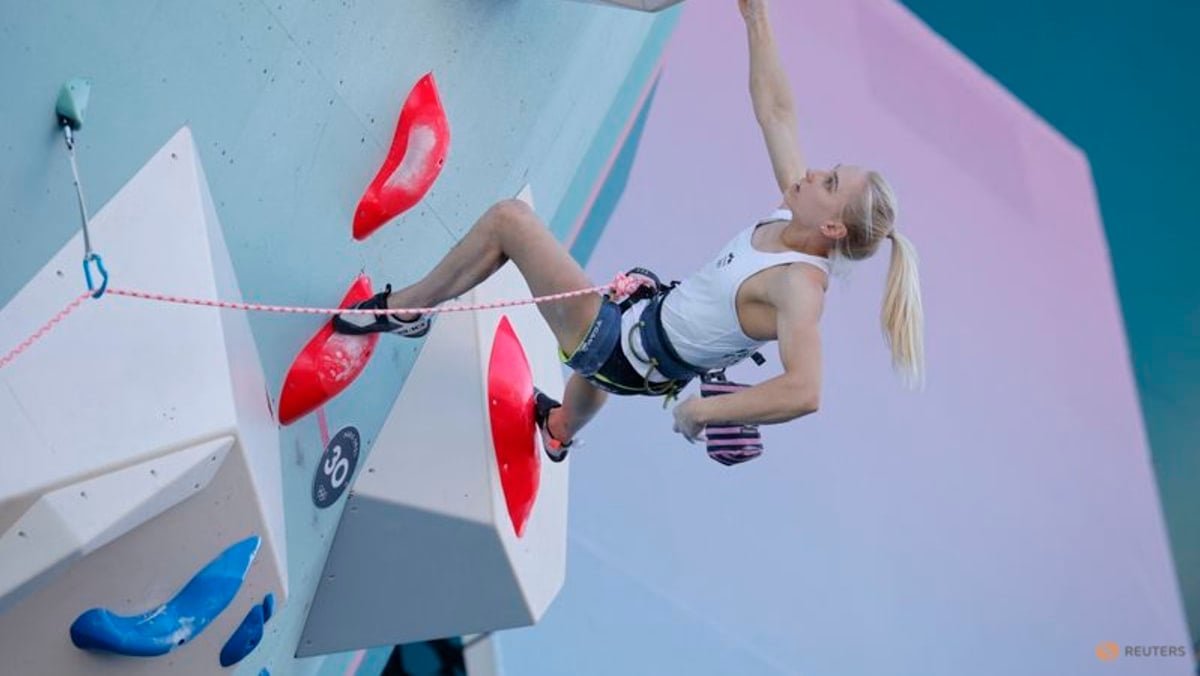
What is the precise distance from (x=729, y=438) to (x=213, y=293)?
0.86 m

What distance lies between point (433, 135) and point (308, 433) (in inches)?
21.0

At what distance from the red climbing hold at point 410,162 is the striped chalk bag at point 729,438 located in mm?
583

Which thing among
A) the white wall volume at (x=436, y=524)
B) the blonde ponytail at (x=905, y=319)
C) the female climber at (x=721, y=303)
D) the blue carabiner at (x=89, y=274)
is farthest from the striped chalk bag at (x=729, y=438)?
the blue carabiner at (x=89, y=274)

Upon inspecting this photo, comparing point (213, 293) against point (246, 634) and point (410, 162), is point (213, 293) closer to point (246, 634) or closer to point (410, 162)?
point (246, 634)

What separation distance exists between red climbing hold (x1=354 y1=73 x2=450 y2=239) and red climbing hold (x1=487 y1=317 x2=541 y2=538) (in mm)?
481

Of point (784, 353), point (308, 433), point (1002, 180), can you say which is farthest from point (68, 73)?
point (1002, 180)

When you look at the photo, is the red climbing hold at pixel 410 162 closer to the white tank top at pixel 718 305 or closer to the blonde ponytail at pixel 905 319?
the white tank top at pixel 718 305

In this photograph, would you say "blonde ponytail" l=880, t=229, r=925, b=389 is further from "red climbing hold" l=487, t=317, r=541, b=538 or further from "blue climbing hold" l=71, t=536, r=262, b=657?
"blue climbing hold" l=71, t=536, r=262, b=657

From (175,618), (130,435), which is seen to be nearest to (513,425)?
(175,618)

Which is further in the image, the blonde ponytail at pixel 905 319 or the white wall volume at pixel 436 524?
the white wall volume at pixel 436 524

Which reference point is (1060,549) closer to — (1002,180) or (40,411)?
(1002,180)

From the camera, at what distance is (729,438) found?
7.39 ft

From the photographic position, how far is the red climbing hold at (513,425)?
2.73m

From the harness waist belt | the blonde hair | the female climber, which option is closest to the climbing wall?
the female climber
